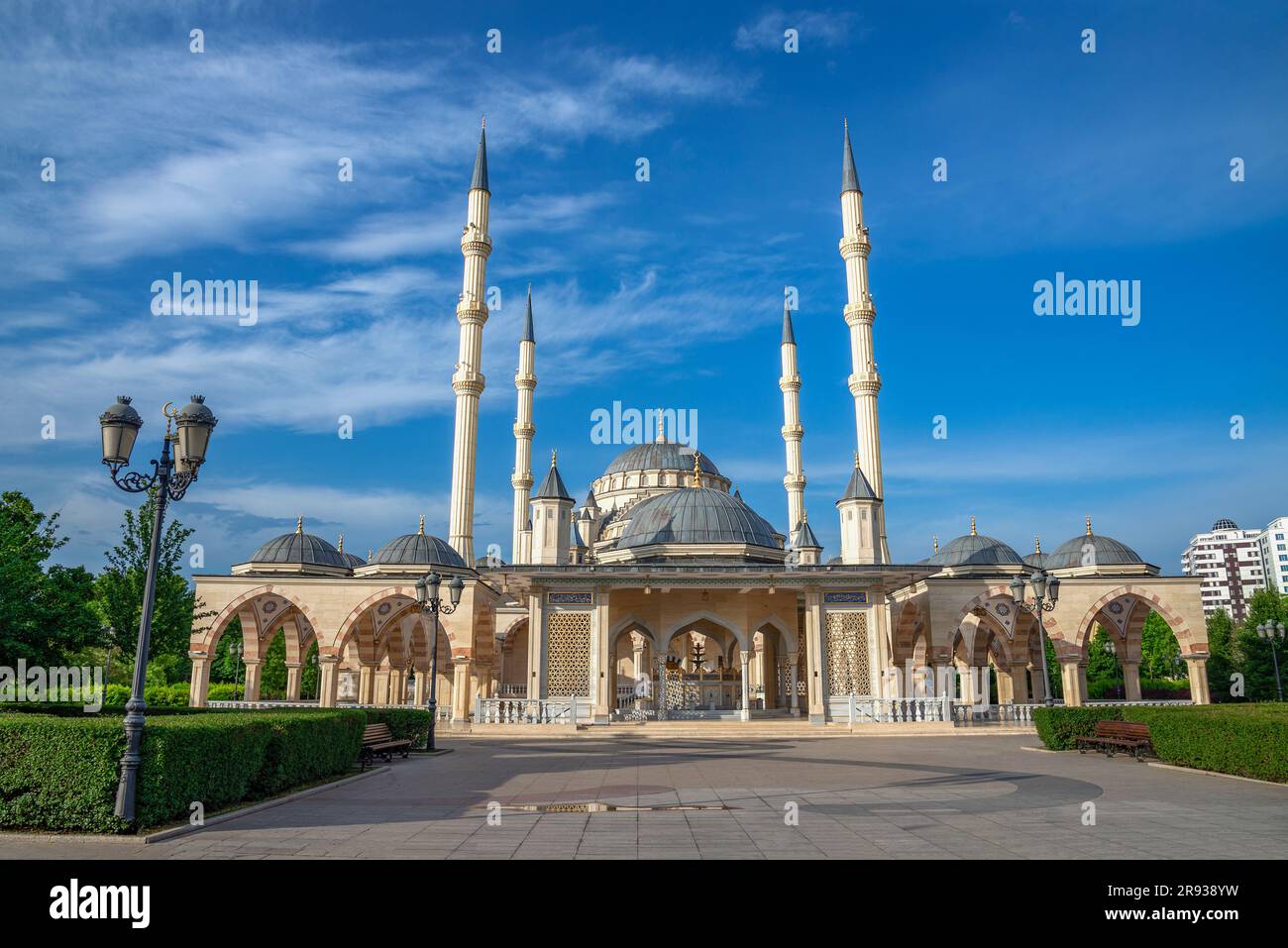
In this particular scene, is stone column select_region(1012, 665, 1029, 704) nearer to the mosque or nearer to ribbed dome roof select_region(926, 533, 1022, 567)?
the mosque

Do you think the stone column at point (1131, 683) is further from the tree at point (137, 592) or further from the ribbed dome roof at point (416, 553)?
the tree at point (137, 592)

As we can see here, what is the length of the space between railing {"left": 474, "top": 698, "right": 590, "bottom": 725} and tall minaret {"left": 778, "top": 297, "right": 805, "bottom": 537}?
18.6m

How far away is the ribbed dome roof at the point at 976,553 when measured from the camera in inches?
1228

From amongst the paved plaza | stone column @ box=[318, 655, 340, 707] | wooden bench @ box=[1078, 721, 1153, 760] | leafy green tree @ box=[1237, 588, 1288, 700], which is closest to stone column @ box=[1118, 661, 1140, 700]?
leafy green tree @ box=[1237, 588, 1288, 700]

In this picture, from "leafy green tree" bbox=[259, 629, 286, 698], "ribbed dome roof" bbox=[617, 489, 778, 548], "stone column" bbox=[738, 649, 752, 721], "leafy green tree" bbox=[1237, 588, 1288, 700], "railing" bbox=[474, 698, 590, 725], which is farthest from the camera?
"leafy green tree" bbox=[259, 629, 286, 698]

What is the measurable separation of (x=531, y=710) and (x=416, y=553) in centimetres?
777

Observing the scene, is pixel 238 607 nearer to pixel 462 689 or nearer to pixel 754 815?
pixel 462 689

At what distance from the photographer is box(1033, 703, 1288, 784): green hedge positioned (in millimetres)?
10109

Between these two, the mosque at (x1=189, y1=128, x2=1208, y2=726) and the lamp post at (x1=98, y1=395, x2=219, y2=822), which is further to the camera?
the mosque at (x1=189, y1=128, x2=1208, y2=726)

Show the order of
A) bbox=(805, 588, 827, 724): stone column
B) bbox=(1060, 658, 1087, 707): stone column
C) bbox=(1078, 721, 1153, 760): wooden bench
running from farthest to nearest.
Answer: bbox=(1060, 658, 1087, 707): stone column
bbox=(805, 588, 827, 724): stone column
bbox=(1078, 721, 1153, 760): wooden bench

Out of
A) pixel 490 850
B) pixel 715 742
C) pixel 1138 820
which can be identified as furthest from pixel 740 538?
pixel 490 850

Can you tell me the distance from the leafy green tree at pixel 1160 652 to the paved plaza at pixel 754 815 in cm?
4002

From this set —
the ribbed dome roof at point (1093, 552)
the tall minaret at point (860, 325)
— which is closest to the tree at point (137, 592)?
the tall minaret at point (860, 325)
